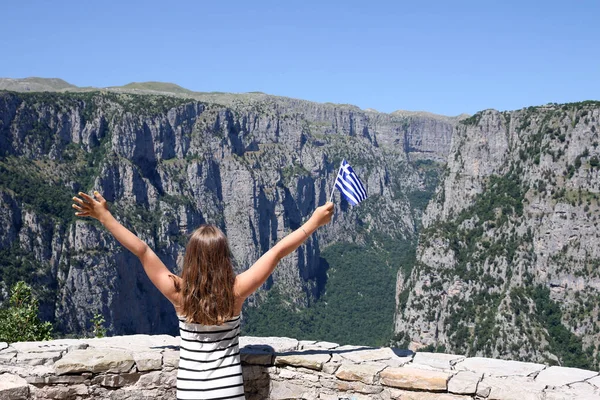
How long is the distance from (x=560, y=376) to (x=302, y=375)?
3879 millimetres

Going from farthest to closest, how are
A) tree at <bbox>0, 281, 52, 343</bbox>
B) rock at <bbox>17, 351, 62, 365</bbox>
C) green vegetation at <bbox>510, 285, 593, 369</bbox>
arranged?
green vegetation at <bbox>510, 285, 593, 369</bbox>
tree at <bbox>0, 281, 52, 343</bbox>
rock at <bbox>17, 351, 62, 365</bbox>

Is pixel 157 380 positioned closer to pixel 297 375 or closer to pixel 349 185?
pixel 297 375

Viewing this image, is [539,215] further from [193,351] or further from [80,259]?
[193,351]

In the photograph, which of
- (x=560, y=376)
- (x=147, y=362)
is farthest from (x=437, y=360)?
(x=147, y=362)

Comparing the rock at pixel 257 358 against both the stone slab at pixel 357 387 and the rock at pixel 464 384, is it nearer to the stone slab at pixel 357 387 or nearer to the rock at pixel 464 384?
the stone slab at pixel 357 387

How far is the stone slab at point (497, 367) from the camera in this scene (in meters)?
8.98

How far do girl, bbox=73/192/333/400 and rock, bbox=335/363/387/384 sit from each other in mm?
2918

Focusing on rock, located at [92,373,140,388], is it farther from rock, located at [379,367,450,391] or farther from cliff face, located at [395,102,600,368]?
cliff face, located at [395,102,600,368]

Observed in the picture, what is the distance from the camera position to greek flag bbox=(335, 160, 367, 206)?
10.5 metres

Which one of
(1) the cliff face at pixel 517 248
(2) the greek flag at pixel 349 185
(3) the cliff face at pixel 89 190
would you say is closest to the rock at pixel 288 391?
(2) the greek flag at pixel 349 185

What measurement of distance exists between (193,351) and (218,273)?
0.93 meters

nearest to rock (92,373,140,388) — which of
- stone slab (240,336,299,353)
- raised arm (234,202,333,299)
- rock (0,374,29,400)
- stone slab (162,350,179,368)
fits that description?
stone slab (162,350,179,368)

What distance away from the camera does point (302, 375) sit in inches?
359

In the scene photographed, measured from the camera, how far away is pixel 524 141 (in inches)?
5733
